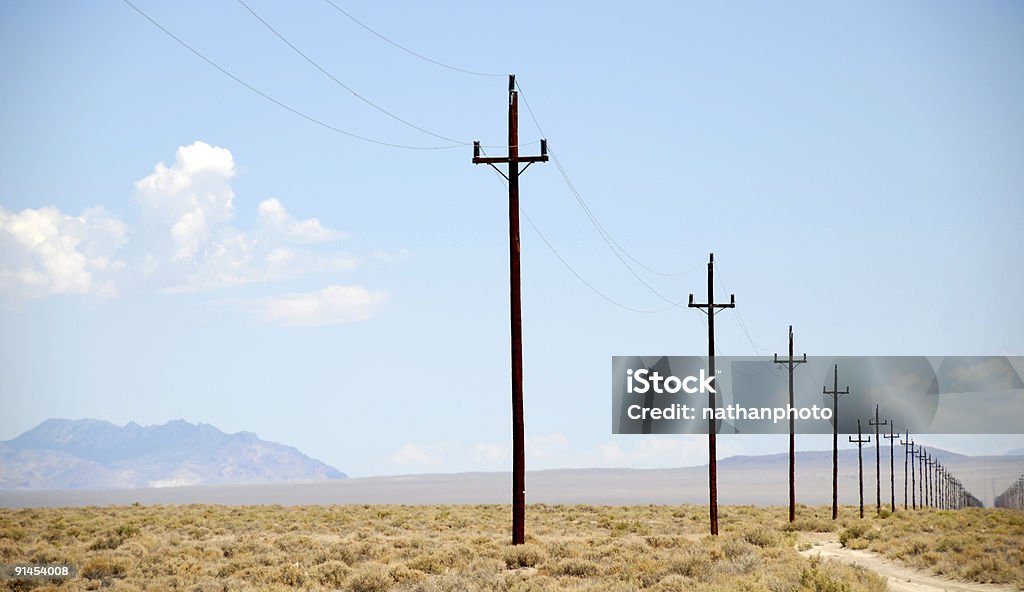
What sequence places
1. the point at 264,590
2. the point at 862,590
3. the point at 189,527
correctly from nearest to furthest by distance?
the point at 862,590 < the point at 264,590 < the point at 189,527

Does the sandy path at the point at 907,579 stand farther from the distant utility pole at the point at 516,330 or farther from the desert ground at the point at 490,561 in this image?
the distant utility pole at the point at 516,330

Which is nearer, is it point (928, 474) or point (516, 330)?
point (516, 330)

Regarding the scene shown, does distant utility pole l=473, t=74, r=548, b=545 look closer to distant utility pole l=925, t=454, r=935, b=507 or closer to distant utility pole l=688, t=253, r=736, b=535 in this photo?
distant utility pole l=688, t=253, r=736, b=535

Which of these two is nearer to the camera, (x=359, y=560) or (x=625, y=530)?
(x=359, y=560)

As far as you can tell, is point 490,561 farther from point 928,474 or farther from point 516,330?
point 928,474

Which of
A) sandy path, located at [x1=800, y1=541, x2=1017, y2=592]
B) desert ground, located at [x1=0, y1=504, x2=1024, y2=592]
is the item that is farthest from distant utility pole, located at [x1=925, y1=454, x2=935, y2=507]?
sandy path, located at [x1=800, y1=541, x2=1017, y2=592]

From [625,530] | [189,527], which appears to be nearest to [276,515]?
[189,527]

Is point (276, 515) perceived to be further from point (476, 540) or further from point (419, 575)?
point (419, 575)

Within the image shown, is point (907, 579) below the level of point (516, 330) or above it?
below

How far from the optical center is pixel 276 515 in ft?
208

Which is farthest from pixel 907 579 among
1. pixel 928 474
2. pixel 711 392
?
pixel 928 474

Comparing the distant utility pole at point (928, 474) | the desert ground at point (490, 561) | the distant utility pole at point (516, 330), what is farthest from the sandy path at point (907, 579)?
the distant utility pole at point (928, 474)

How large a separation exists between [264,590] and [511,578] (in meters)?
5.83

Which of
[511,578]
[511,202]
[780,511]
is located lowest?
[780,511]
